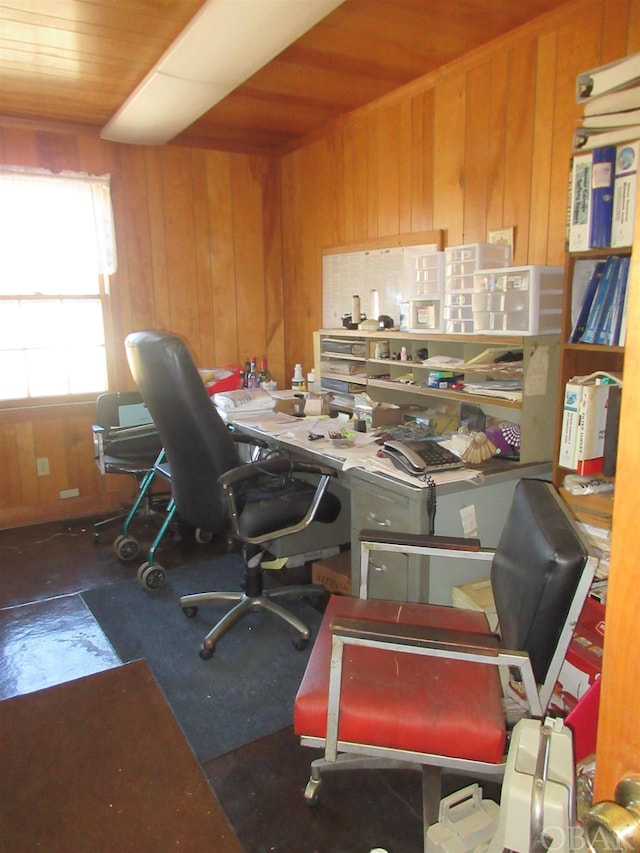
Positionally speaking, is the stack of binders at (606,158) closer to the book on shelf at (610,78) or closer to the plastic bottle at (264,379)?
the book on shelf at (610,78)

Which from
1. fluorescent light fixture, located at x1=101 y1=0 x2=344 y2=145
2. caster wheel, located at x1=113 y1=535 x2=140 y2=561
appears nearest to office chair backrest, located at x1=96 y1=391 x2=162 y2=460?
caster wheel, located at x1=113 y1=535 x2=140 y2=561

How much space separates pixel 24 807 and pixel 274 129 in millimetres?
3511

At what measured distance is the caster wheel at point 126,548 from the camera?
316 centimetres

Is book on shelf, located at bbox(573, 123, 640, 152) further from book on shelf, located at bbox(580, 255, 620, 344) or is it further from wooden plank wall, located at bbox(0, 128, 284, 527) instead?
wooden plank wall, located at bbox(0, 128, 284, 527)

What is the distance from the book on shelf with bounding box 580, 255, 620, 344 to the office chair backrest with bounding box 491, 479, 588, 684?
647 millimetres

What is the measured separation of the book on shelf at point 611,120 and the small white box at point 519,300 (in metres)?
0.46

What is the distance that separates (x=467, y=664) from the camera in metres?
1.48

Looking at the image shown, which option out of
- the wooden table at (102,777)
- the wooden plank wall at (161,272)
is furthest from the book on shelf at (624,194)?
the wooden plank wall at (161,272)

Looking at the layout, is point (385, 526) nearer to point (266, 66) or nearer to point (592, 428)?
point (592, 428)

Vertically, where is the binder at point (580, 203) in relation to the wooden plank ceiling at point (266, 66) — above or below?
below

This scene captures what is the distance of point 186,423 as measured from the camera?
7.04 ft

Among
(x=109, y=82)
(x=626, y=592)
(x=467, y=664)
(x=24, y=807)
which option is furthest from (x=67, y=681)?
(x=109, y=82)

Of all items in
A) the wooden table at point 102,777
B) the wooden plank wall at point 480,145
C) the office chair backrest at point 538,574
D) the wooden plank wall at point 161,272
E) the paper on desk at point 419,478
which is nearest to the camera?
the office chair backrest at point 538,574

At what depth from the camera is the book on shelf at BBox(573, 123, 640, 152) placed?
5.60ft
